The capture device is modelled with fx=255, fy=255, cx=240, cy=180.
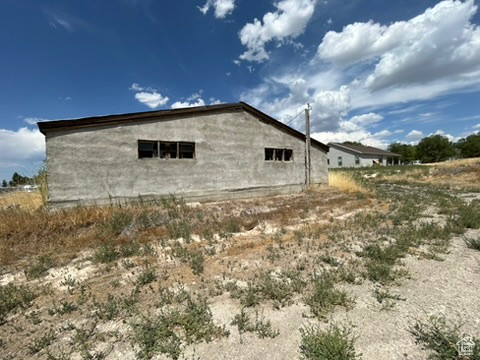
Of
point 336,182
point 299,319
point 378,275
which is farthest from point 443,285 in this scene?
point 336,182

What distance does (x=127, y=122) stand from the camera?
345 inches

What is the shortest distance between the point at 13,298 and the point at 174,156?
22.2 ft

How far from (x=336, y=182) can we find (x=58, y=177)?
44.7 feet

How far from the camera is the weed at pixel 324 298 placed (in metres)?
3.33

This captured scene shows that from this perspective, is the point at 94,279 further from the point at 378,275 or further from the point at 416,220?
the point at 416,220

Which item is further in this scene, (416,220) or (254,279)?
(416,220)

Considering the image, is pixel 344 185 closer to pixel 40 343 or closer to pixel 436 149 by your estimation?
pixel 40 343

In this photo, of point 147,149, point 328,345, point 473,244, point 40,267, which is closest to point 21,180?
point 147,149

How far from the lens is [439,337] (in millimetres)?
2641

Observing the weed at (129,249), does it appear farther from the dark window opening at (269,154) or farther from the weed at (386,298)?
the dark window opening at (269,154)

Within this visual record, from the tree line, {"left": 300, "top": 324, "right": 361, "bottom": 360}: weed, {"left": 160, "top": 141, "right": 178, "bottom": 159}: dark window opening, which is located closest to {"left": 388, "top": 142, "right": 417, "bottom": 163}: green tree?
the tree line

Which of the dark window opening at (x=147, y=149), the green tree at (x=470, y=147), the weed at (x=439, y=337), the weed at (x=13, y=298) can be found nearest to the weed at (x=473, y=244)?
the weed at (x=439, y=337)

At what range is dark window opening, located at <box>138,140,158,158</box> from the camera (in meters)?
9.20

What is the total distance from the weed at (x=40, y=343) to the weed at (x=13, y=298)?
3.09 ft
